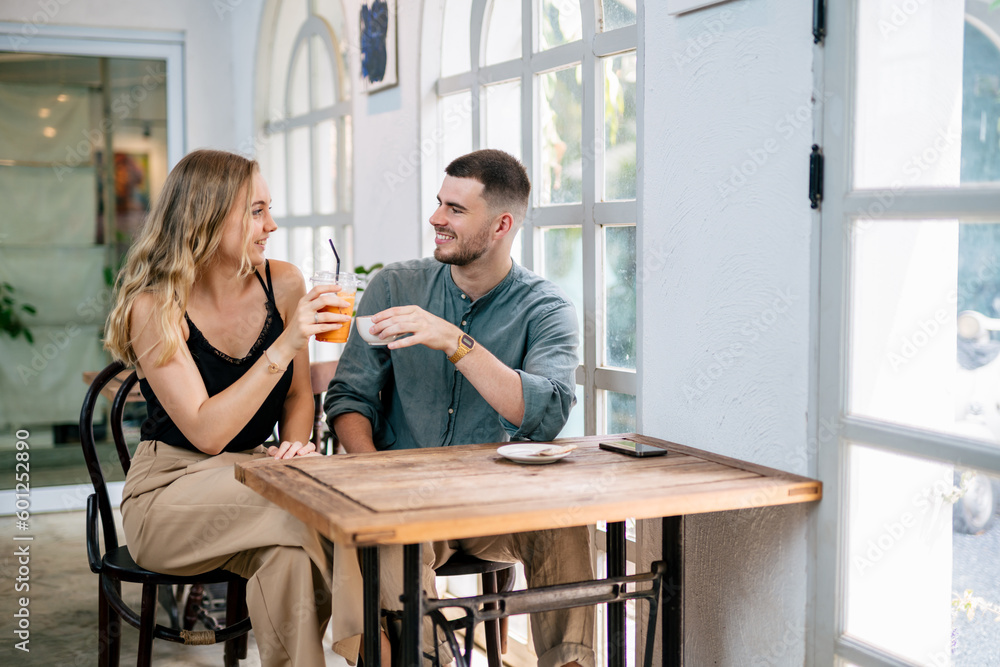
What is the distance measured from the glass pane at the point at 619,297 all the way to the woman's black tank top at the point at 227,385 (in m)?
0.75

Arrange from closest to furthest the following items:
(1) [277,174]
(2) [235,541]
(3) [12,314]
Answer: (2) [235,541] < (3) [12,314] < (1) [277,174]

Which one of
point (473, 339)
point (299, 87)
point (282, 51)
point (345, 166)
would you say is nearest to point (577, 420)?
point (473, 339)

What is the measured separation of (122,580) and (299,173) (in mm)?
2656

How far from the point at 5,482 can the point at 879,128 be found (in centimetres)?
422

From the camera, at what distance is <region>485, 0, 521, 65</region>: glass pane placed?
263 cm

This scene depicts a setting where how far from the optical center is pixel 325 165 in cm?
394

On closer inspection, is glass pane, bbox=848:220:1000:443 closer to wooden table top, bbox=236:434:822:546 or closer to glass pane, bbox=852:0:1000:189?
glass pane, bbox=852:0:1000:189

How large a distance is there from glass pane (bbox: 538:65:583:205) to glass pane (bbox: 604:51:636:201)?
0.32 feet

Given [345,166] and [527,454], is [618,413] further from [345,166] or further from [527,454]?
[345,166]

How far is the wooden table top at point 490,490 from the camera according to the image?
122 centimetres

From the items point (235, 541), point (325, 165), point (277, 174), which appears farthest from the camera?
point (277, 174)

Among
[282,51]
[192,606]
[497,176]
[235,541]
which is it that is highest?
[282,51]

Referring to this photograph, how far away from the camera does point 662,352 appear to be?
1.84 meters

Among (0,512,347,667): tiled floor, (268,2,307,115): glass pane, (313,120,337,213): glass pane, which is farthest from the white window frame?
(268,2,307,115): glass pane
